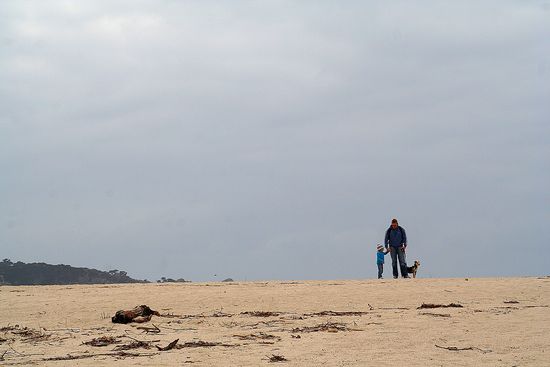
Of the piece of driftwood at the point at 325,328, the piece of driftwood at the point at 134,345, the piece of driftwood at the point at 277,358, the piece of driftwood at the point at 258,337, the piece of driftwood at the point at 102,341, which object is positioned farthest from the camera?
the piece of driftwood at the point at 325,328

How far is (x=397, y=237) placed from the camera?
20859mm

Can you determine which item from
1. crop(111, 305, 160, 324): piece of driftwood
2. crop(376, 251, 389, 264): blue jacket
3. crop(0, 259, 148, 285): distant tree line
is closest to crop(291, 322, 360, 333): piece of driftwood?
crop(111, 305, 160, 324): piece of driftwood

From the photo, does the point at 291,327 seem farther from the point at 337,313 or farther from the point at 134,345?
the point at 134,345

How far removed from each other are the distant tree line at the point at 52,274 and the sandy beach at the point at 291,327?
70.1 ft

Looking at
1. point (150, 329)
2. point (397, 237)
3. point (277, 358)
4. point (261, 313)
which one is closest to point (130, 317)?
point (150, 329)

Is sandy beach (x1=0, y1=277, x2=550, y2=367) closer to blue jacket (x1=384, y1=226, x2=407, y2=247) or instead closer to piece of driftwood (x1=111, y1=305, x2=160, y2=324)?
piece of driftwood (x1=111, y1=305, x2=160, y2=324)

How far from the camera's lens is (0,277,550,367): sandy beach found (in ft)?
25.8

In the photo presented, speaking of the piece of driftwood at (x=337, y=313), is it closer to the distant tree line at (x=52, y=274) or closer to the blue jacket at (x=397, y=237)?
the blue jacket at (x=397, y=237)

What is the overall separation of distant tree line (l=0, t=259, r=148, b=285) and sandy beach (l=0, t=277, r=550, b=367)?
841 inches

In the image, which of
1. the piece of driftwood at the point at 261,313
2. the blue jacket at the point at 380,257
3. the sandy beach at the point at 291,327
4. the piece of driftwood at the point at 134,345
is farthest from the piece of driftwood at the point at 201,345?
the blue jacket at the point at 380,257

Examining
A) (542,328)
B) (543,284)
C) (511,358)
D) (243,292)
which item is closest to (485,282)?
(543,284)

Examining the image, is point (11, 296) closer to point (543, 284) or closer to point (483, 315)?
point (483, 315)

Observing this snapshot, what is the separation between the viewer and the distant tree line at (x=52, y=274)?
37.5m

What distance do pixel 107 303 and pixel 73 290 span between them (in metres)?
4.29
